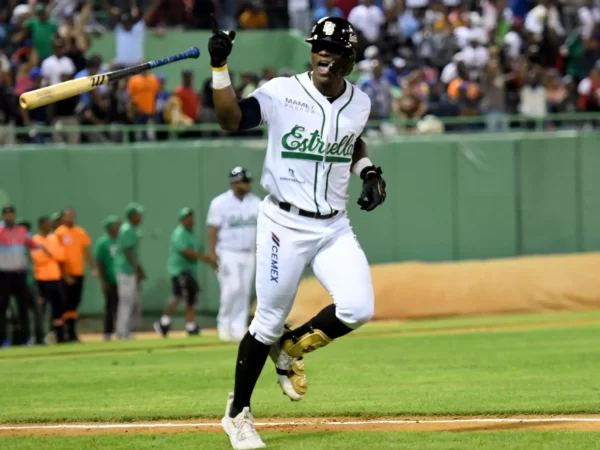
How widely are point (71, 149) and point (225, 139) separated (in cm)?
252

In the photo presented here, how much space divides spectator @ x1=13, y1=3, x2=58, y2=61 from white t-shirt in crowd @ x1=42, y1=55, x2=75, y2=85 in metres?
1.07

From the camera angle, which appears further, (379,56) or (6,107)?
(379,56)

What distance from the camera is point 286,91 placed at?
7227 millimetres

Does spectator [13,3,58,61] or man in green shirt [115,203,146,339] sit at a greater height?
spectator [13,3,58,61]

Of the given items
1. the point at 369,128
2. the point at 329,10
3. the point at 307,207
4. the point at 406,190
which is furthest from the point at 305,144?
the point at 329,10

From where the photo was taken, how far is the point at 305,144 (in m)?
7.16

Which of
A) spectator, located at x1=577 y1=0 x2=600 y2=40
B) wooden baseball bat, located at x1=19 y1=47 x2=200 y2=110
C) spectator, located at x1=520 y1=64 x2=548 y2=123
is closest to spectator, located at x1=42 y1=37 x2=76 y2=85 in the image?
spectator, located at x1=520 y1=64 x2=548 y2=123

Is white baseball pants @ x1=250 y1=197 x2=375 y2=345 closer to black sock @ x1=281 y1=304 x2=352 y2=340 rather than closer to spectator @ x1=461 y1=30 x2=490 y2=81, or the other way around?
black sock @ x1=281 y1=304 x2=352 y2=340

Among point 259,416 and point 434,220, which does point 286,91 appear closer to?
point 259,416

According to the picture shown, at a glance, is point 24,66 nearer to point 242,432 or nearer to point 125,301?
point 125,301

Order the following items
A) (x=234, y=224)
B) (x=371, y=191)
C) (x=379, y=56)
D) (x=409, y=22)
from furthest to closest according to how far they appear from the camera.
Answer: (x=409, y=22) → (x=379, y=56) → (x=234, y=224) → (x=371, y=191)

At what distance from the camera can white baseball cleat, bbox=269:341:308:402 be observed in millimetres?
7500

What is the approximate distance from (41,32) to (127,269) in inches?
188

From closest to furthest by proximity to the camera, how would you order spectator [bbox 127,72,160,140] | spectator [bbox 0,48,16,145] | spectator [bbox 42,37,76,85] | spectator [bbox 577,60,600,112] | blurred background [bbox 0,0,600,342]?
spectator [bbox 0,48,16,145], spectator [bbox 42,37,76,85], blurred background [bbox 0,0,600,342], spectator [bbox 127,72,160,140], spectator [bbox 577,60,600,112]
